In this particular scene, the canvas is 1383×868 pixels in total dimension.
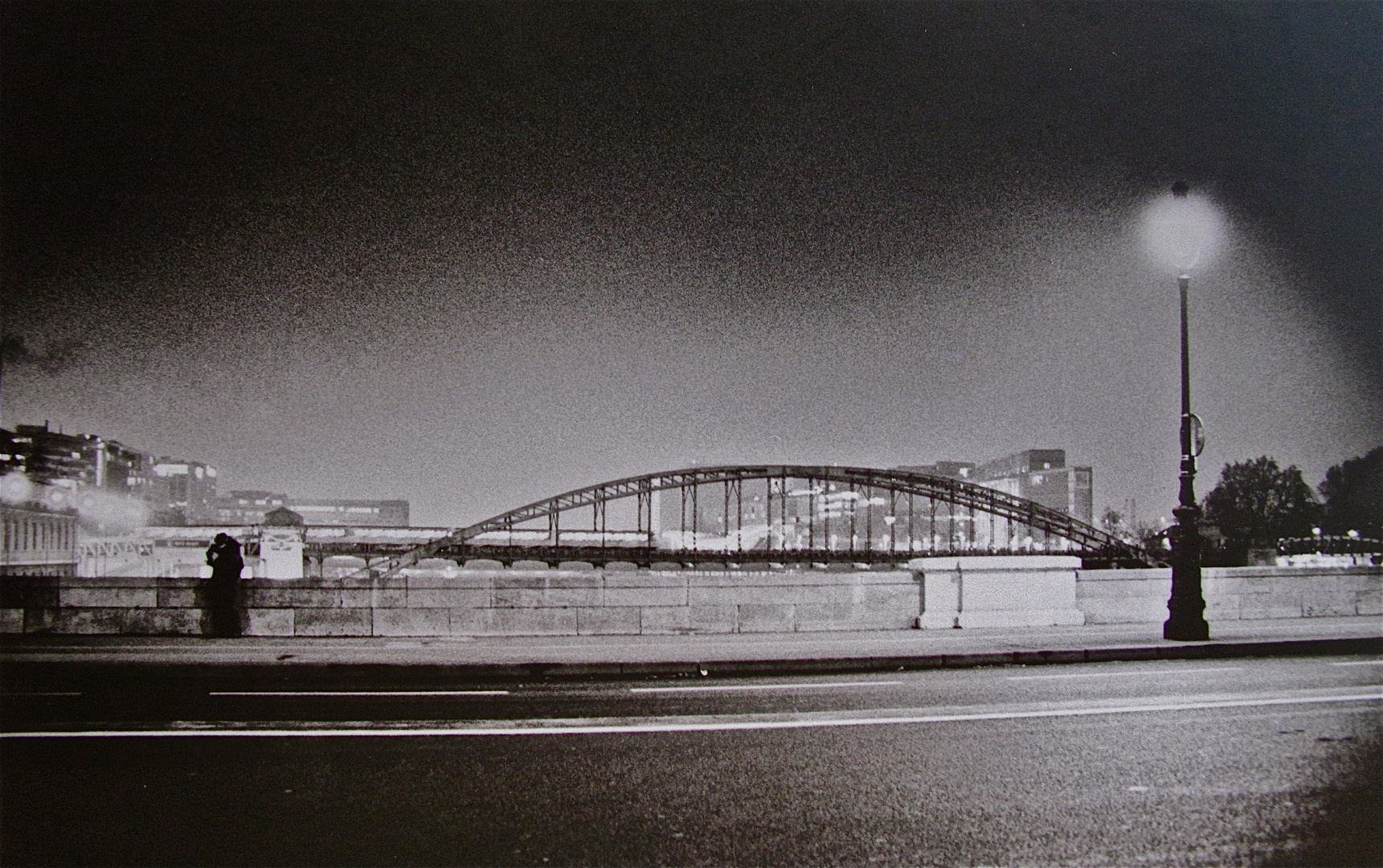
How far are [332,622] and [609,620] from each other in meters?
4.93

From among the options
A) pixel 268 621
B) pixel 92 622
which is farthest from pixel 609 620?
pixel 92 622

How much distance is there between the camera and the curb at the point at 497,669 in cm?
1180

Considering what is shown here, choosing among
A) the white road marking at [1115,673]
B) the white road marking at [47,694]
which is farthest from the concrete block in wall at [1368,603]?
the white road marking at [47,694]

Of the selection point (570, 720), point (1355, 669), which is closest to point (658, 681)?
point (570, 720)

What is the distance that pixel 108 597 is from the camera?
16.7 metres

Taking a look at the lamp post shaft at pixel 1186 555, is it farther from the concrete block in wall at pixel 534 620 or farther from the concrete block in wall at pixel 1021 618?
the concrete block in wall at pixel 534 620

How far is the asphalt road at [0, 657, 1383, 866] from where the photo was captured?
532 centimetres

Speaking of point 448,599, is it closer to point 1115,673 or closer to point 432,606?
point 432,606

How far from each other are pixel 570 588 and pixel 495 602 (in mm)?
1360

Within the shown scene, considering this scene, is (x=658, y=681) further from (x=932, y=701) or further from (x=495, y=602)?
(x=495, y=602)

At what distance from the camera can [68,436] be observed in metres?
192

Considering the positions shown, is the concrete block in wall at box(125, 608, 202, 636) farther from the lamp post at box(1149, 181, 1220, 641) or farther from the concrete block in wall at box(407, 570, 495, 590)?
the lamp post at box(1149, 181, 1220, 641)

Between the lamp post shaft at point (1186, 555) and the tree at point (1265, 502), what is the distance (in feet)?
396

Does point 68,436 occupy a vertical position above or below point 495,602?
above
